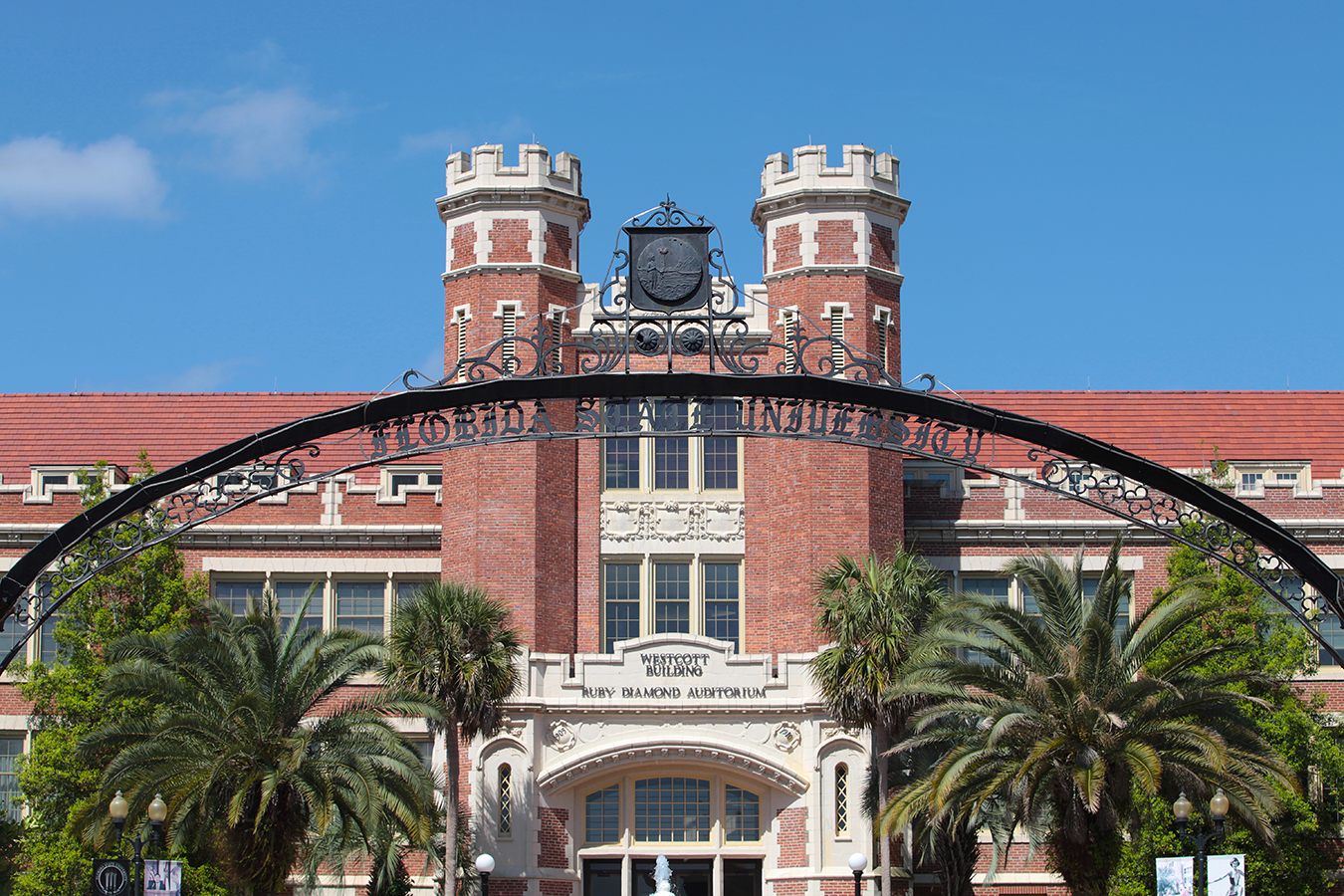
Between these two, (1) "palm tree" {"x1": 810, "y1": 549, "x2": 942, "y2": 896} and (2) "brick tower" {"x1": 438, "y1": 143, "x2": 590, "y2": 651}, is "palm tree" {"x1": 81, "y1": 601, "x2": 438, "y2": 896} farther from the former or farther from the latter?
(1) "palm tree" {"x1": 810, "y1": 549, "x2": 942, "y2": 896}

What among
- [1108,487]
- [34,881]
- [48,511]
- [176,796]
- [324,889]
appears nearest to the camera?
[1108,487]

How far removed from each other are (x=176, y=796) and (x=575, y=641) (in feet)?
35.2

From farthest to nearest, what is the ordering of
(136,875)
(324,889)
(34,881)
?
(324,889), (34,881), (136,875)

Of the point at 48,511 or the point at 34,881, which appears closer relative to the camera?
the point at 34,881

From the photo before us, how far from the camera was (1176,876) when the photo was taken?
2397 cm

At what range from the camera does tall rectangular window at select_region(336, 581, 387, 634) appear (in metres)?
36.6

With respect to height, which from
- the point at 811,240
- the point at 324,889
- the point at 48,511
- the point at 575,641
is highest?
the point at 811,240

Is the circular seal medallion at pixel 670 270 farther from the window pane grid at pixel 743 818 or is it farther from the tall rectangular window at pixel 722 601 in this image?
the window pane grid at pixel 743 818

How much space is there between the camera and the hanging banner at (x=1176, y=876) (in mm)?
23906

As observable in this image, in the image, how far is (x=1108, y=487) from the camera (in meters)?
19.2

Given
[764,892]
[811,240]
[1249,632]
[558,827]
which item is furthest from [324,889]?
[1249,632]

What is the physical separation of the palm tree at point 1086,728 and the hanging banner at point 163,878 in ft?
35.1

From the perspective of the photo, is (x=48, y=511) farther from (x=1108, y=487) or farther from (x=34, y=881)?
(x=1108, y=487)

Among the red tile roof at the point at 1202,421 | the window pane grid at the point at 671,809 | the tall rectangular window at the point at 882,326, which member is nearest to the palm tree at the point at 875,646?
the window pane grid at the point at 671,809
